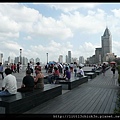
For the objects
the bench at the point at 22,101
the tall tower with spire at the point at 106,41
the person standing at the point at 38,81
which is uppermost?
the tall tower with spire at the point at 106,41

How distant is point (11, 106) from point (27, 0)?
3.52 meters

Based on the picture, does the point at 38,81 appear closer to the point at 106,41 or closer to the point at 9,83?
the point at 9,83

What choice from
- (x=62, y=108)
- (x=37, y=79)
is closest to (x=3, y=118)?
(x=62, y=108)

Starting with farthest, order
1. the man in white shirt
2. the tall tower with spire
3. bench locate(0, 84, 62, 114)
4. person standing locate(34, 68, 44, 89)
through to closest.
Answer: the tall tower with spire
person standing locate(34, 68, 44, 89)
the man in white shirt
bench locate(0, 84, 62, 114)

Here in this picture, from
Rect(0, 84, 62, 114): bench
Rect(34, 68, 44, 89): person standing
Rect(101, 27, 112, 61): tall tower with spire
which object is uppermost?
Rect(101, 27, 112, 61): tall tower with spire

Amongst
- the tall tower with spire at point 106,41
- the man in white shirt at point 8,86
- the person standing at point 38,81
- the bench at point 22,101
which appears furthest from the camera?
the tall tower with spire at point 106,41

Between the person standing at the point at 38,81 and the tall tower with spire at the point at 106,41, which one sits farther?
the tall tower with spire at the point at 106,41

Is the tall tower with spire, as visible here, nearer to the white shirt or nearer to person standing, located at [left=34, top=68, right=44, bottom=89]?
person standing, located at [left=34, top=68, right=44, bottom=89]

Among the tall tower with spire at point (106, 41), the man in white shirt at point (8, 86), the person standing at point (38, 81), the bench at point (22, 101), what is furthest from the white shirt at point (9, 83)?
the tall tower with spire at point (106, 41)

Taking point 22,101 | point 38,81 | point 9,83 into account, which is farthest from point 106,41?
point 22,101

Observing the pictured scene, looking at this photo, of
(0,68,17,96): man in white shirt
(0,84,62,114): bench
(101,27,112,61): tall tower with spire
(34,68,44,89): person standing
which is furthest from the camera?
(101,27,112,61): tall tower with spire

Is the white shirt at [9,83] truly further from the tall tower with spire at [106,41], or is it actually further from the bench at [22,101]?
the tall tower with spire at [106,41]

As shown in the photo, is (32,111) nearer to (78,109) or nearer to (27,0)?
(78,109)

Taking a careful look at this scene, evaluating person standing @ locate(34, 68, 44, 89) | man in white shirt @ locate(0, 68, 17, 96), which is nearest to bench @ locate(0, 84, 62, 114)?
man in white shirt @ locate(0, 68, 17, 96)
